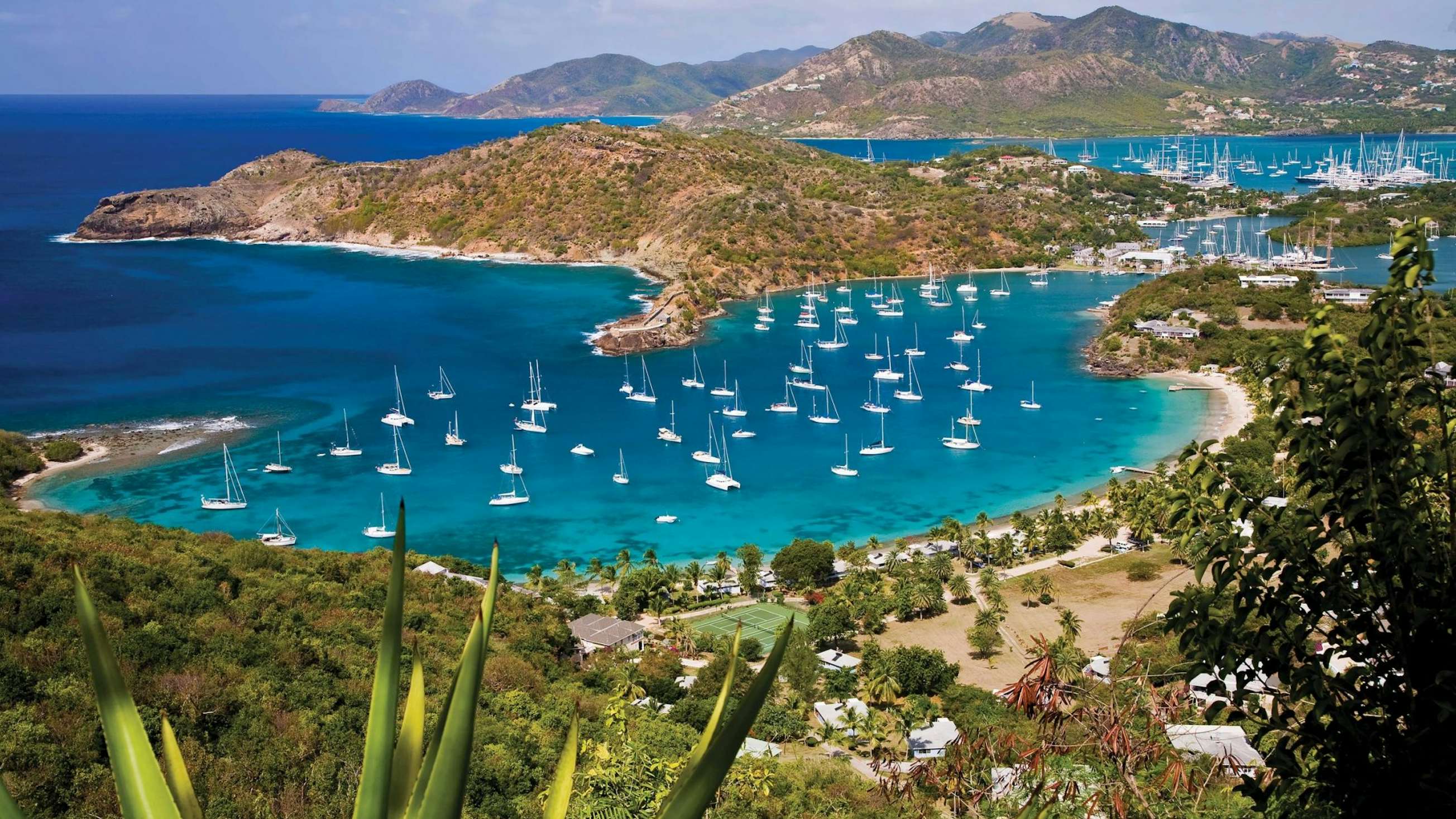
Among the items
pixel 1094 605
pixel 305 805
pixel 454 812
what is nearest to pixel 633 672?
pixel 305 805

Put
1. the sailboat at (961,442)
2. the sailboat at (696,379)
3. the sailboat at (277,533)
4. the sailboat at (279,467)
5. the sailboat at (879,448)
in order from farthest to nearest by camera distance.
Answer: the sailboat at (696,379)
the sailboat at (961,442)
the sailboat at (879,448)
the sailboat at (279,467)
the sailboat at (277,533)

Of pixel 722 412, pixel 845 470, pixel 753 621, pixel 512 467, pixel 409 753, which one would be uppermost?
pixel 409 753

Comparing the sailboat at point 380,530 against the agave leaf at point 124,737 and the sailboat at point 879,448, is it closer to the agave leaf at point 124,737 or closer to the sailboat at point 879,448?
the sailboat at point 879,448

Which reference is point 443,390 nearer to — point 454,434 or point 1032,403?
point 454,434

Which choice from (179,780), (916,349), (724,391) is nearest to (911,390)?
(916,349)

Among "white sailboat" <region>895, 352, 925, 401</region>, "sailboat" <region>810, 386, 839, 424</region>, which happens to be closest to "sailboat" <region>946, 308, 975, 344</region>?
"white sailboat" <region>895, 352, 925, 401</region>

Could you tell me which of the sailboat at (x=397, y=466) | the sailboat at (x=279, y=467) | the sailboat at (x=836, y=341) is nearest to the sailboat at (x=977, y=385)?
the sailboat at (x=836, y=341)

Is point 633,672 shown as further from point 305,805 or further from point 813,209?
point 813,209
